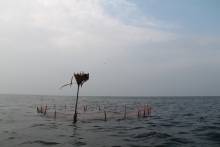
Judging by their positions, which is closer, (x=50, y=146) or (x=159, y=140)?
(x=50, y=146)

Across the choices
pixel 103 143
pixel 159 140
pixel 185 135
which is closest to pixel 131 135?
pixel 159 140

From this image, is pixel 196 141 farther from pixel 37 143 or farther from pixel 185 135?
pixel 37 143

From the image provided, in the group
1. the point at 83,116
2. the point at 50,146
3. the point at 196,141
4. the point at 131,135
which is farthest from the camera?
the point at 83,116

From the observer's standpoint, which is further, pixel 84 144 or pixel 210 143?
pixel 210 143

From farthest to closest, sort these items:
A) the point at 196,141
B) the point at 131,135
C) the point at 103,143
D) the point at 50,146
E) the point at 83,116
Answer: the point at 83,116, the point at 131,135, the point at 196,141, the point at 103,143, the point at 50,146

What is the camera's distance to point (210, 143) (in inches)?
667

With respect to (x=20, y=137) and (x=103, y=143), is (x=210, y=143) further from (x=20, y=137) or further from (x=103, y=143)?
(x=20, y=137)

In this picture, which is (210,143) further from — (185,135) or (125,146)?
(125,146)

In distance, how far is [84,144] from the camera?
1577 centimetres

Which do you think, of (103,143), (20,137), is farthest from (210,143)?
(20,137)

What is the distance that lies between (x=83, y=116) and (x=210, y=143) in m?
19.1

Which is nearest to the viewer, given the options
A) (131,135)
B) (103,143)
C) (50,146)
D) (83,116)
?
(50,146)

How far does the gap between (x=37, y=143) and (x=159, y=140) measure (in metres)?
10.7

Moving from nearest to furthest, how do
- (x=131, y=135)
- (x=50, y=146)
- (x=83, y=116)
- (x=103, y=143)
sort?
1. (x=50, y=146)
2. (x=103, y=143)
3. (x=131, y=135)
4. (x=83, y=116)
